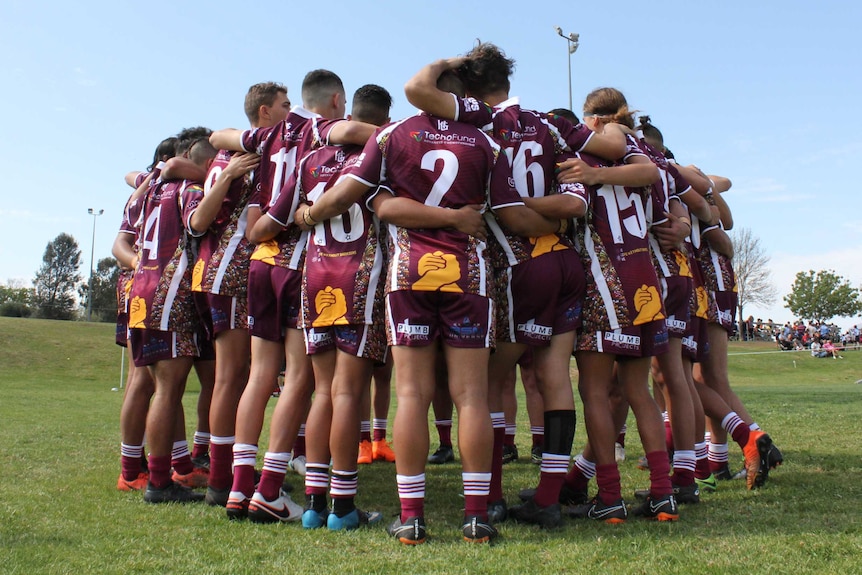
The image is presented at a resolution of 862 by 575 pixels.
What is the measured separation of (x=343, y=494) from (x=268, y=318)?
117 cm

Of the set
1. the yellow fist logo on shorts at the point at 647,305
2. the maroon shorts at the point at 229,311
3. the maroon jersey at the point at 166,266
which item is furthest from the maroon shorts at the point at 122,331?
the yellow fist logo on shorts at the point at 647,305

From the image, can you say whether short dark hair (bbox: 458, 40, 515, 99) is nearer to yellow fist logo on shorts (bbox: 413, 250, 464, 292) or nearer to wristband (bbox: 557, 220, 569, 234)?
wristband (bbox: 557, 220, 569, 234)

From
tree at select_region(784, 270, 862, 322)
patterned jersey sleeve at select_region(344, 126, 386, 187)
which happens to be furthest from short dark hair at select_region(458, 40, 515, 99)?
tree at select_region(784, 270, 862, 322)

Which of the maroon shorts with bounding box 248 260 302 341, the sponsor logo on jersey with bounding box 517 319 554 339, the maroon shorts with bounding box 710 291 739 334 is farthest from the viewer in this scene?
the maroon shorts with bounding box 710 291 739 334

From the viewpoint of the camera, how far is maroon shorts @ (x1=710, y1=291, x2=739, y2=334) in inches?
224

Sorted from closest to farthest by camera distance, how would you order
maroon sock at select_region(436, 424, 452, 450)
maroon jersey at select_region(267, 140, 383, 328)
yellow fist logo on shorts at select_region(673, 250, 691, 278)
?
maroon jersey at select_region(267, 140, 383, 328) → yellow fist logo on shorts at select_region(673, 250, 691, 278) → maroon sock at select_region(436, 424, 452, 450)

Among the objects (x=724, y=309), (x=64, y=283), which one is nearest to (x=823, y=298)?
(x=724, y=309)

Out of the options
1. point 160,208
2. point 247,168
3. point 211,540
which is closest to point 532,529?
point 211,540

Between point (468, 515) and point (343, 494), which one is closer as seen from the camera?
point (468, 515)

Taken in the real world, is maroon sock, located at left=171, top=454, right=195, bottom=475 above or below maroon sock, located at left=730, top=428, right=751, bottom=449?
below

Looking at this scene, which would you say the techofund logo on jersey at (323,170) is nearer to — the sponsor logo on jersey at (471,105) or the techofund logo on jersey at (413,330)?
the sponsor logo on jersey at (471,105)

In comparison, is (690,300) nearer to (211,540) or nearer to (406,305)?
(406,305)

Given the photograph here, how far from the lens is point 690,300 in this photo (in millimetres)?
4887

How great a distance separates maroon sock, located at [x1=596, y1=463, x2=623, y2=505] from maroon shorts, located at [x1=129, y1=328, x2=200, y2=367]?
285 centimetres
